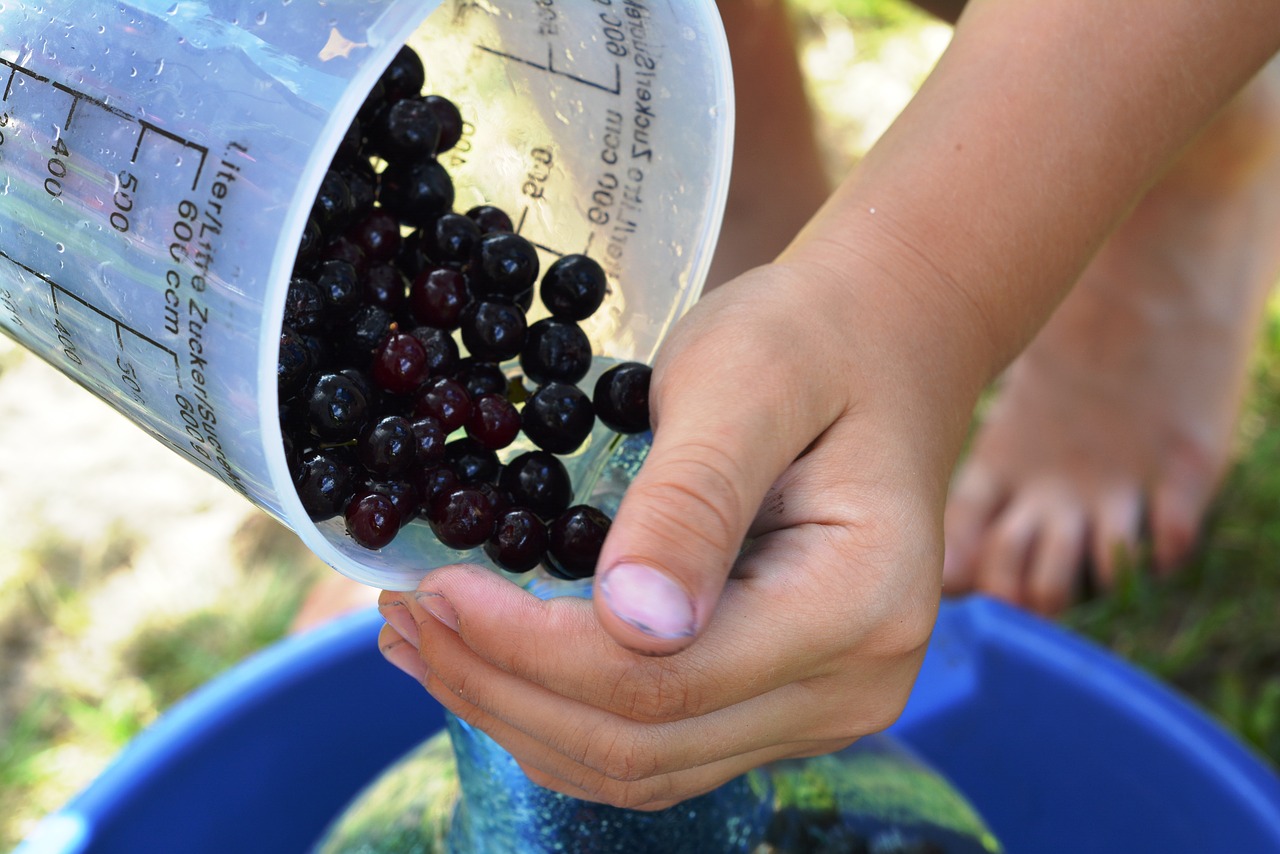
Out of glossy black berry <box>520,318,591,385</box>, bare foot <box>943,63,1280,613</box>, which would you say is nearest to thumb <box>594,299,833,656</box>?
glossy black berry <box>520,318,591,385</box>

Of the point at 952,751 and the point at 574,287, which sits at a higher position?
the point at 574,287

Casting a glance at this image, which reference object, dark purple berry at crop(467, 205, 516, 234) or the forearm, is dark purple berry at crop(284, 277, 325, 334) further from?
the forearm

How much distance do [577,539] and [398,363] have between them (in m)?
0.13

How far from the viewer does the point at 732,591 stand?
1.65 ft

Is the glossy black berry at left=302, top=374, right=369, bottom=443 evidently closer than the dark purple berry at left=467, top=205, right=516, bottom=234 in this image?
Yes

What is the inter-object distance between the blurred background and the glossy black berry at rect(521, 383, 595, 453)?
825 millimetres

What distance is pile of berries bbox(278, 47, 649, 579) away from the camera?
0.55m

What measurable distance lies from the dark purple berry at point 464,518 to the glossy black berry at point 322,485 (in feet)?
0.15

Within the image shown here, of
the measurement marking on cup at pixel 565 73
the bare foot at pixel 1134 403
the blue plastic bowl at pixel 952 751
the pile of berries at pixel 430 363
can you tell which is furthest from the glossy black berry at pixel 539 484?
the bare foot at pixel 1134 403

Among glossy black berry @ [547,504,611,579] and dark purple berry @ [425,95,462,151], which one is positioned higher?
dark purple berry @ [425,95,462,151]

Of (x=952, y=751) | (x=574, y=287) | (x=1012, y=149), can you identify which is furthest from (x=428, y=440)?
(x=952, y=751)

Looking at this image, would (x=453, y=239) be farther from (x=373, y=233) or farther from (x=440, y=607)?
(x=440, y=607)

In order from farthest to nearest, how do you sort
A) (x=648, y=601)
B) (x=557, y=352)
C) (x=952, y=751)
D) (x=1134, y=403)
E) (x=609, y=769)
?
1. (x=1134, y=403)
2. (x=952, y=751)
3. (x=557, y=352)
4. (x=609, y=769)
5. (x=648, y=601)

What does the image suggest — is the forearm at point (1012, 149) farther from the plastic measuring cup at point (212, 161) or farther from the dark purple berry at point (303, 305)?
the dark purple berry at point (303, 305)
